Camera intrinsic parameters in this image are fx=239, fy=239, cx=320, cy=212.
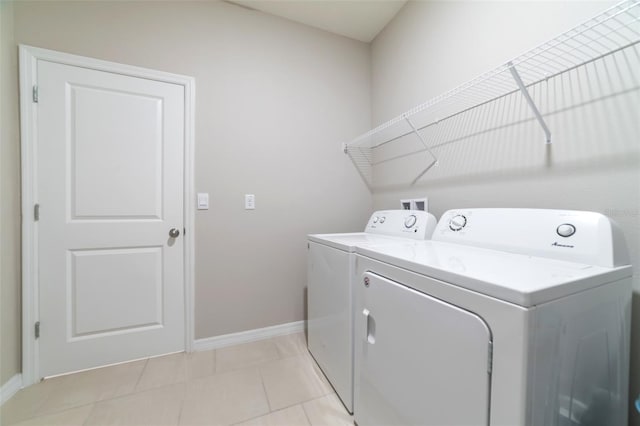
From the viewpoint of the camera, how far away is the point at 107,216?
1.59 metres

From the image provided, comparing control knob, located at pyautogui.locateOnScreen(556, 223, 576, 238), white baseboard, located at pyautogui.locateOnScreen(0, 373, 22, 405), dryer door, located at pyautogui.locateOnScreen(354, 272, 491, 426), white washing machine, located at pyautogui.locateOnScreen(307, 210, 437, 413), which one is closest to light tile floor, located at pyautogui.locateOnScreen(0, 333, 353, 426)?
Answer: white baseboard, located at pyautogui.locateOnScreen(0, 373, 22, 405)

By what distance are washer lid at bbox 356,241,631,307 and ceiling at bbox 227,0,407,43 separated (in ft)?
6.54

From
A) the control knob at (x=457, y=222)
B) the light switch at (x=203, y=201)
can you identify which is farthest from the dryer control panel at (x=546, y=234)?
the light switch at (x=203, y=201)

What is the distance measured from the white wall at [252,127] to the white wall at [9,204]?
0.69 feet

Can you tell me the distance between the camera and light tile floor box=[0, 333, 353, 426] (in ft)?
3.92

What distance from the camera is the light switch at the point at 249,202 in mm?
1904

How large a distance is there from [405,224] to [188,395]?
163 centimetres

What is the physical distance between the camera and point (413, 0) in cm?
178

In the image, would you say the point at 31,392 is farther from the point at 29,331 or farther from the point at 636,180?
the point at 636,180

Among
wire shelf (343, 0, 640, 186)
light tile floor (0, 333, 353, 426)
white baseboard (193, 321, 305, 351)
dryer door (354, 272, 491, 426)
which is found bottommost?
light tile floor (0, 333, 353, 426)

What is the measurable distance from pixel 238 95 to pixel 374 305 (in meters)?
1.80

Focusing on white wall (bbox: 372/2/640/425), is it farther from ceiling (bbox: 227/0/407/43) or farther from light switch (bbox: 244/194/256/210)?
light switch (bbox: 244/194/256/210)

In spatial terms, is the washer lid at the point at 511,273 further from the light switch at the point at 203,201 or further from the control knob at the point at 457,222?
the light switch at the point at 203,201

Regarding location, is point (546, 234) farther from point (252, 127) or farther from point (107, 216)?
point (107, 216)
